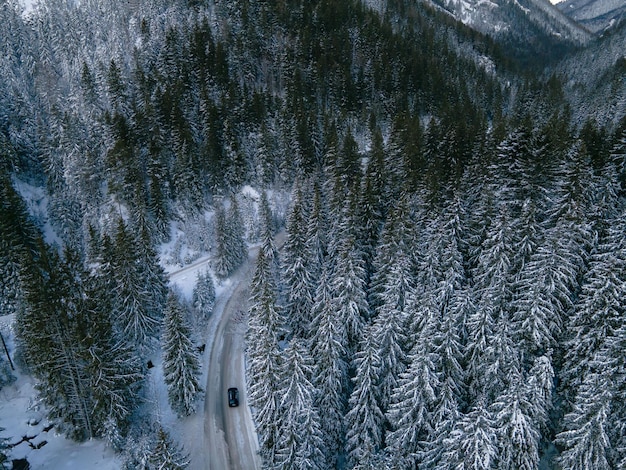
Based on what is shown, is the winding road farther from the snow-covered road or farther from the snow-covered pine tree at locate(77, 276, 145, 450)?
the snow-covered pine tree at locate(77, 276, 145, 450)

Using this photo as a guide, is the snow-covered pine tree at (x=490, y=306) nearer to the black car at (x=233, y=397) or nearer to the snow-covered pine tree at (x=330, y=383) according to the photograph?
the snow-covered pine tree at (x=330, y=383)

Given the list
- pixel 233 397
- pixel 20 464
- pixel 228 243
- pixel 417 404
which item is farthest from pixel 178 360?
pixel 228 243

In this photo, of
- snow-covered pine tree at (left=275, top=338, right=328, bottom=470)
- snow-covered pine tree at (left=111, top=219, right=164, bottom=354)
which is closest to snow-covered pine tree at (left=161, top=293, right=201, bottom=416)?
snow-covered pine tree at (left=111, top=219, right=164, bottom=354)

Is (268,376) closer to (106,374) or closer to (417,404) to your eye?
(417,404)

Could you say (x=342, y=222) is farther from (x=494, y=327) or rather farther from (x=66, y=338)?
(x=66, y=338)

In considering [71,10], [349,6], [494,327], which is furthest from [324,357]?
[71,10]

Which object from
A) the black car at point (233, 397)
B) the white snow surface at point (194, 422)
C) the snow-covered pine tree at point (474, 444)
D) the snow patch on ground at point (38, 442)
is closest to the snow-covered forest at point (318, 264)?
the snow-covered pine tree at point (474, 444)
